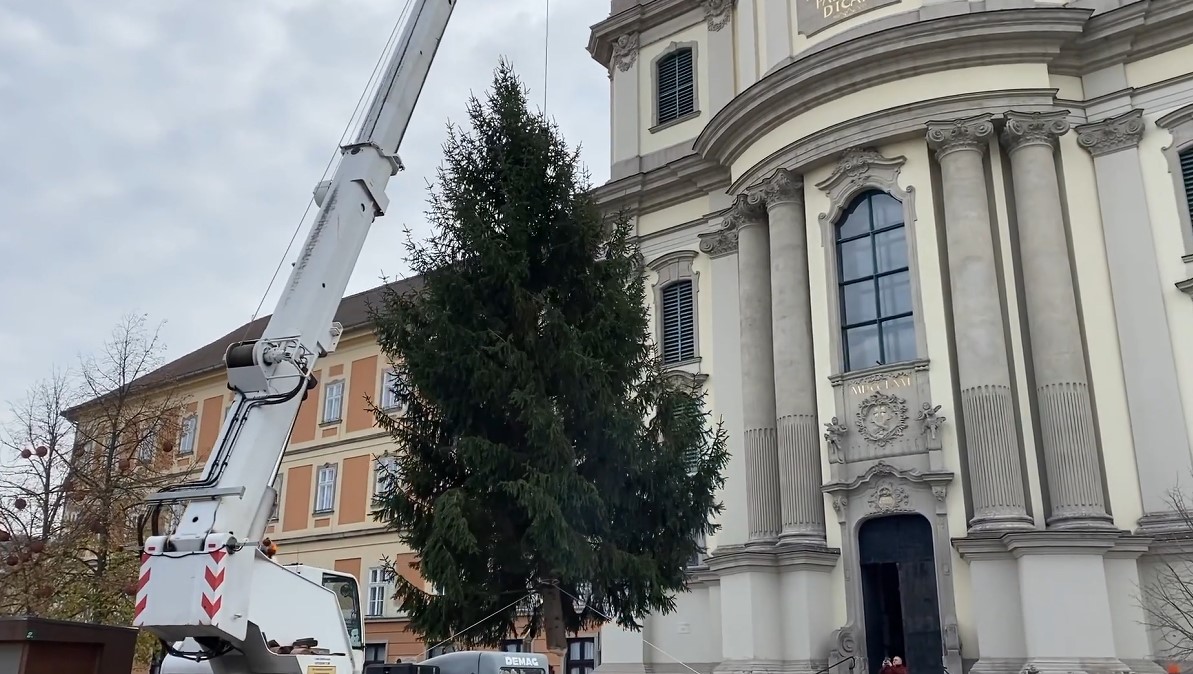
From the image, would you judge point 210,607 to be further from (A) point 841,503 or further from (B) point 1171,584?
(B) point 1171,584

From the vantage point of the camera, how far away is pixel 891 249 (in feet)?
64.8

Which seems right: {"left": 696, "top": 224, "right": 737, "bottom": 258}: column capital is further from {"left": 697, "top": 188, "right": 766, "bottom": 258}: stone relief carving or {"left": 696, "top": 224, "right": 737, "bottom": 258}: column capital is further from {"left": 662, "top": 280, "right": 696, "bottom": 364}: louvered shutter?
{"left": 662, "top": 280, "right": 696, "bottom": 364}: louvered shutter

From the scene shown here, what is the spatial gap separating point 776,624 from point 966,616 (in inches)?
130

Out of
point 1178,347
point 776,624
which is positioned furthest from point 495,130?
point 1178,347

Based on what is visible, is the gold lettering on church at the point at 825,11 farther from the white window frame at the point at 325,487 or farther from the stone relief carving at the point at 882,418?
the white window frame at the point at 325,487

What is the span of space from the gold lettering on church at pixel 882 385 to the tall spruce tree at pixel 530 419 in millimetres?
6129

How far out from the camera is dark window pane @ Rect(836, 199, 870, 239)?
66.0ft

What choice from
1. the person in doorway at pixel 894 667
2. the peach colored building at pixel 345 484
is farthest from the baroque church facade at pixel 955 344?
the peach colored building at pixel 345 484

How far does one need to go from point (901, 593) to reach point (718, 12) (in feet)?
45.3

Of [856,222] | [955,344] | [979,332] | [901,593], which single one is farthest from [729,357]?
[901,593]

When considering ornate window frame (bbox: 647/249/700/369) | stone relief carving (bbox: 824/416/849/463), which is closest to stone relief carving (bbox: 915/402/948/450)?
stone relief carving (bbox: 824/416/849/463)

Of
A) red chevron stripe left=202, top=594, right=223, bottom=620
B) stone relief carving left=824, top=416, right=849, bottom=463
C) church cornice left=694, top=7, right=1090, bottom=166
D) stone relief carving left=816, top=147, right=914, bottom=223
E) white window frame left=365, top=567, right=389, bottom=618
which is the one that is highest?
church cornice left=694, top=7, right=1090, bottom=166

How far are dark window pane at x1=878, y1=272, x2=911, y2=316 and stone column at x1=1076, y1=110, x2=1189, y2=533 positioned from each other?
11.0 feet

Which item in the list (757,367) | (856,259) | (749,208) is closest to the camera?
(856,259)
